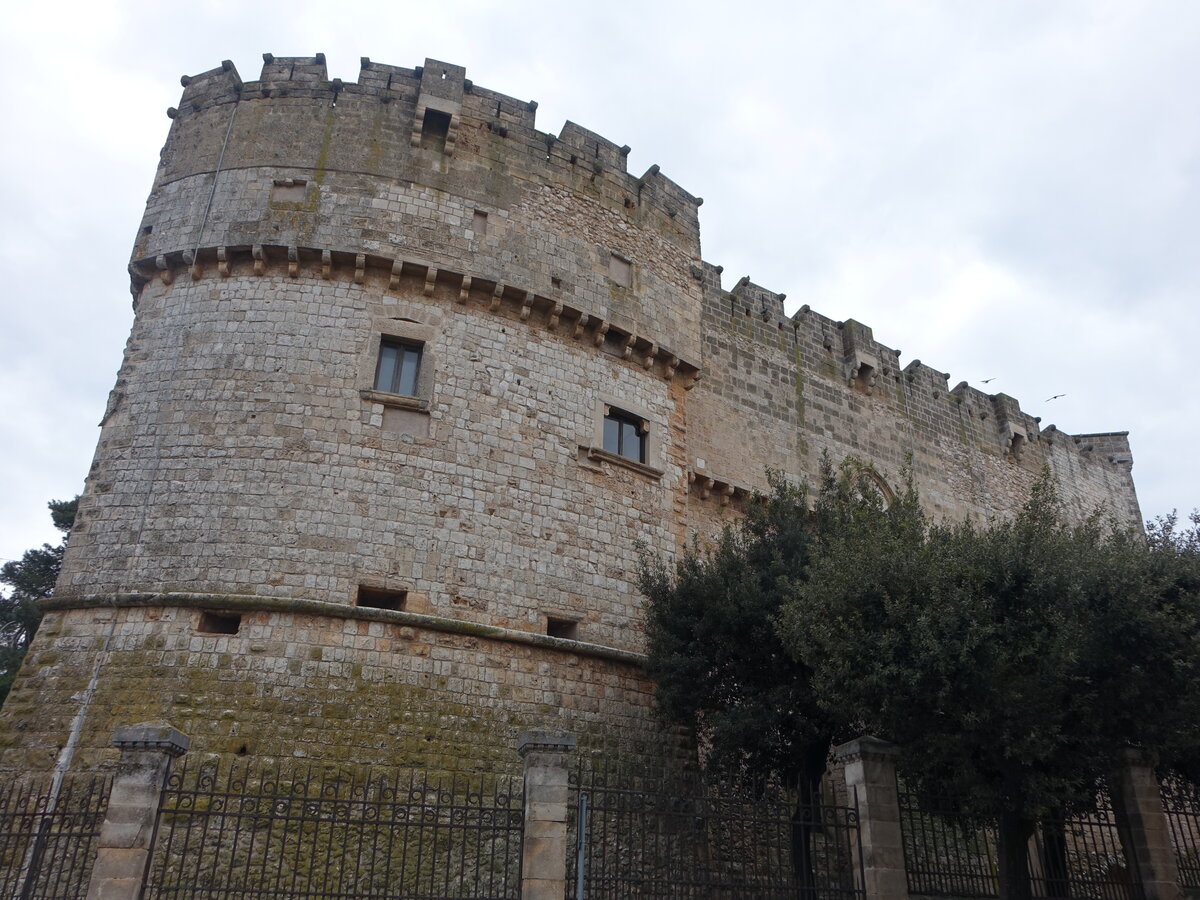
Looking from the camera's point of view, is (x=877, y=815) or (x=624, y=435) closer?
(x=877, y=815)

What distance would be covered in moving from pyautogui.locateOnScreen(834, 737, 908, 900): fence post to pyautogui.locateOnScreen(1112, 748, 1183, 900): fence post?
3.00 m

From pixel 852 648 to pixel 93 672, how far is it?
8240mm

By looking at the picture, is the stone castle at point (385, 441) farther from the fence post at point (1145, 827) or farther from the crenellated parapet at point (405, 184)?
the fence post at point (1145, 827)

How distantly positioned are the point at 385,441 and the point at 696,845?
6.30 metres

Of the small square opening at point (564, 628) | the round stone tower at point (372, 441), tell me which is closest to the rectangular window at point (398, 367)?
the round stone tower at point (372, 441)

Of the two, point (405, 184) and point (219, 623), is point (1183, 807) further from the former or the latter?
point (405, 184)

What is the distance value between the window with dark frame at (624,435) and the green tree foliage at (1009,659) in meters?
4.70

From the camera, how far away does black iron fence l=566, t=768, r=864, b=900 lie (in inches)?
319

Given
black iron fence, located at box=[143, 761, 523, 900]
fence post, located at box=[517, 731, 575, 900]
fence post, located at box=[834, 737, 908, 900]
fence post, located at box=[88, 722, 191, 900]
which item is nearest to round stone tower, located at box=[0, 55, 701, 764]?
black iron fence, located at box=[143, 761, 523, 900]

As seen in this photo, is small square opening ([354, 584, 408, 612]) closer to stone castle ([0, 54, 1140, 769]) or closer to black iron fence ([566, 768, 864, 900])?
stone castle ([0, 54, 1140, 769])

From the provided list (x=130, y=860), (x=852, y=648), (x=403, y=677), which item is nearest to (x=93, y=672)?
(x=403, y=677)

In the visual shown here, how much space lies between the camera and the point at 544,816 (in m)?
7.59

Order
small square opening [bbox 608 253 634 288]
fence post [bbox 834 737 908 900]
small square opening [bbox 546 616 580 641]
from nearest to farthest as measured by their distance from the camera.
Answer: fence post [bbox 834 737 908 900] → small square opening [bbox 546 616 580 641] → small square opening [bbox 608 253 634 288]

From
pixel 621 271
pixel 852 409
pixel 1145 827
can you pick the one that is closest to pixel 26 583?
pixel 621 271
